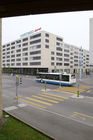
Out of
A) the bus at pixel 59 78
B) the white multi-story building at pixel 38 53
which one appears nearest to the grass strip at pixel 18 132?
the bus at pixel 59 78

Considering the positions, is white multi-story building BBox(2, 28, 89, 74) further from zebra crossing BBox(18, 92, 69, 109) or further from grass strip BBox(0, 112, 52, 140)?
grass strip BBox(0, 112, 52, 140)

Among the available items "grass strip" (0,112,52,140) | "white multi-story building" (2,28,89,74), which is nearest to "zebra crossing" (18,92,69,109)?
"grass strip" (0,112,52,140)

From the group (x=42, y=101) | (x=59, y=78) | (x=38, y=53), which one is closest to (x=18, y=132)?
(x=42, y=101)

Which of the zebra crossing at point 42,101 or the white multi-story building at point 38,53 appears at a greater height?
the white multi-story building at point 38,53

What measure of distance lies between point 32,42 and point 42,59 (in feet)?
38.5

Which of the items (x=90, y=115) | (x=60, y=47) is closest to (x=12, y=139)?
(x=90, y=115)

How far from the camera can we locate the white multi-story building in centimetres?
4912

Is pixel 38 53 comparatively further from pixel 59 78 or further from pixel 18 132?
pixel 18 132

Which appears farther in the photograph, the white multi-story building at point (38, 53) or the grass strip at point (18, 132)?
the white multi-story building at point (38, 53)

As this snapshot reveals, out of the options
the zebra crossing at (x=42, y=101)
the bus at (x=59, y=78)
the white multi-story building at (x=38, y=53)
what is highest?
the white multi-story building at (x=38, y=53)

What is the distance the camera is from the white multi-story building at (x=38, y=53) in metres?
49.1

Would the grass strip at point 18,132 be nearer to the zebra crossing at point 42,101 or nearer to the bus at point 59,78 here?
the zebra crossing at point 42,101

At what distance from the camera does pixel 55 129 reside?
6879mm

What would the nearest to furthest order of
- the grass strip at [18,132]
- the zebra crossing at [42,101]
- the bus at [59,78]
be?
the grass strip at [18,132]
the zebra crossing at [42,101]
the bus at [59,78]
